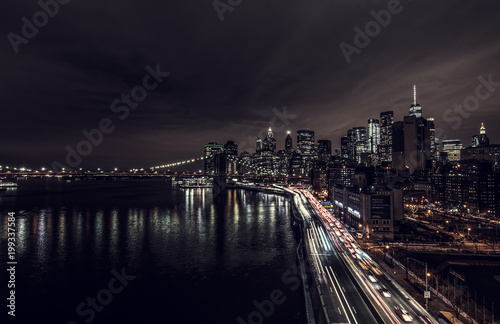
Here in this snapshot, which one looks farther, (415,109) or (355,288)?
(415,109)

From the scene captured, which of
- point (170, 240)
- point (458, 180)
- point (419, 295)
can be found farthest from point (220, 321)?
point (458, 180)

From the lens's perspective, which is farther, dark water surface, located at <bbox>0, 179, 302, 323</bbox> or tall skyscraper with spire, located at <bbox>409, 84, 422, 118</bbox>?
tall skyscraper with spire, located at <bbox>409, 84, 422, 118</bbox>

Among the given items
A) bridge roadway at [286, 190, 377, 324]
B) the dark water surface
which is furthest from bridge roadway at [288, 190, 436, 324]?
the dark water surface

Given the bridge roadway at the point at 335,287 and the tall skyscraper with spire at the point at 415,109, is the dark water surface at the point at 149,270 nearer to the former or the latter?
the bridge roadway at the point at 335,287

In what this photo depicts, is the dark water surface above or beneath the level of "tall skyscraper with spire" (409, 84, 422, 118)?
beneath

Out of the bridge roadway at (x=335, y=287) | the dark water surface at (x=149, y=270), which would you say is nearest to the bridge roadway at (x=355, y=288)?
the bridge roadway at (x=335, y=287)

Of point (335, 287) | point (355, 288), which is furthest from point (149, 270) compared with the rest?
point (355, 288)

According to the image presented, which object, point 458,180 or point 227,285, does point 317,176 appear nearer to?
point 458,180

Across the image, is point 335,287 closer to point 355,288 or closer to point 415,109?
point 355,288

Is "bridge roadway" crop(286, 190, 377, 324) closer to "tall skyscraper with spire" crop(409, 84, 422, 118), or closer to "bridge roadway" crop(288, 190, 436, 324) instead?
"bridge roadway" crop(288, 190, 436, 324)
